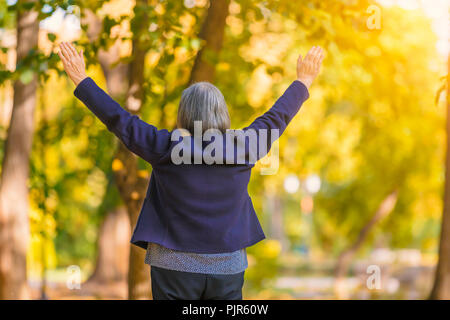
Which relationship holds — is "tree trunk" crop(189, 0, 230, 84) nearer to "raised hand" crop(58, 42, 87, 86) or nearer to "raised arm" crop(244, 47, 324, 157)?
"raised arm" crop(244, 47, 324, 157)

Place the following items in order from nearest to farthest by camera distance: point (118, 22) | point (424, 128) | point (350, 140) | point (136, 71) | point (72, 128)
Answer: point (118, 22) < point (136, 71) < point (72, 128) < point (424, 128) < point (350, 140)

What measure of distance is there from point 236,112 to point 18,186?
309cm

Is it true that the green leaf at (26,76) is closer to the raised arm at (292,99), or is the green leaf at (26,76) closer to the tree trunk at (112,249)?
the raised arm at (292,99)

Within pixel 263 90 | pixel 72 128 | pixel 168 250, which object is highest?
pixel 263 90

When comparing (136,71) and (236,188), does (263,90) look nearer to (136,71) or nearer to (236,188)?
(136,71)

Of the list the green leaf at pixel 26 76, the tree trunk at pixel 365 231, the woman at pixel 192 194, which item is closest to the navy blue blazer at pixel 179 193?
the woman at pixel 192 194

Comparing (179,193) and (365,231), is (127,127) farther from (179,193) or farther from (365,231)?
(365,231)

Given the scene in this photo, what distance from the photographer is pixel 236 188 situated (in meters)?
2.55

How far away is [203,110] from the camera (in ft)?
8.33

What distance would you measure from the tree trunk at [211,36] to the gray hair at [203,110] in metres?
2.60

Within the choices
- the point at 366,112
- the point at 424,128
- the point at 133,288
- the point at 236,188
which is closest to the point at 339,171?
the point at 366,112

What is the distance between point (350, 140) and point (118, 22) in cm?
1161

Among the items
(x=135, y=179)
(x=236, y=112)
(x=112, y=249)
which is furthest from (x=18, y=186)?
(x=112, y=249)

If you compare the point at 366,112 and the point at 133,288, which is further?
the point at 366,112
